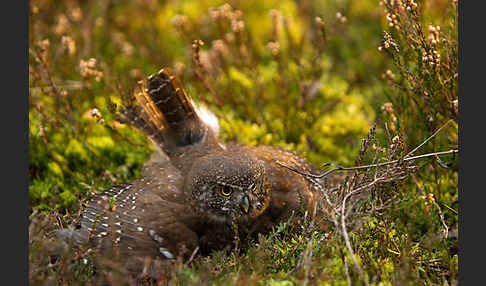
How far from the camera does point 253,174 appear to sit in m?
3.75

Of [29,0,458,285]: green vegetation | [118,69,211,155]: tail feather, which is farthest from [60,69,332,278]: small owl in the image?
[118,69,211,155]: tail feather

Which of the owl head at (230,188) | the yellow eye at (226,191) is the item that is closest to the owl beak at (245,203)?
the owl head at (230,188)

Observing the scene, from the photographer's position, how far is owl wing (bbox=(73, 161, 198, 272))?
3703 millimetres

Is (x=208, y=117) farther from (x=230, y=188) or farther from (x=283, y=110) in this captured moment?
(x=230, y=188)

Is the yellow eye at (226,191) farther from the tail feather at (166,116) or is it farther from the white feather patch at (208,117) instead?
the white feather patch at (208,117)

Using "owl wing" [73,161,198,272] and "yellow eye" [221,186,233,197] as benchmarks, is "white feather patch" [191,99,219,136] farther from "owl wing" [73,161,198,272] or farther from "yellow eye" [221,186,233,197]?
"yellow eye" [221,186,233,197]

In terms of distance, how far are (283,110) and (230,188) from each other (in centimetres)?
215

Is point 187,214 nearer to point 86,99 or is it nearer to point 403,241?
point 403,241

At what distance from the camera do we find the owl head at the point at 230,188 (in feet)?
12.3

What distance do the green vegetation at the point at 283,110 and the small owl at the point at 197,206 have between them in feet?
0.63

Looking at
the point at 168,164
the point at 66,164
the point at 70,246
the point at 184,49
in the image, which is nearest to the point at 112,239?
the point at 70,246

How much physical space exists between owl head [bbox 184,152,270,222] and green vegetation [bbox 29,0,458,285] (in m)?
0.31

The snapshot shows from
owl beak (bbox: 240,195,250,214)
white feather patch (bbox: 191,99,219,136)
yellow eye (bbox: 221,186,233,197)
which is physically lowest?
owl beak (bbox: 240,195,250,214)

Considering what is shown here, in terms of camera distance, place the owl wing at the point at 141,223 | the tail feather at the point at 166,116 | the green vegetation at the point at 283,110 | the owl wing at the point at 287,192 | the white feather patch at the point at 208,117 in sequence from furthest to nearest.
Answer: the white feather patch at the point at 208,117
the tail feather at the point at 166,116
the owl wing at the point at 287,192
the owl wing at the point at 141,223
the green vegetation at the point at 283,110
